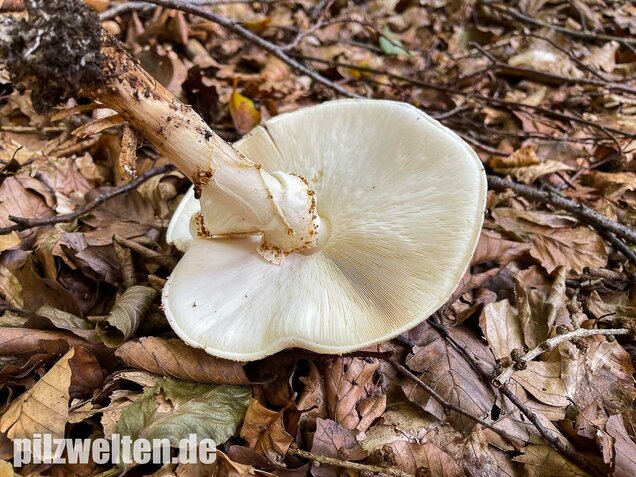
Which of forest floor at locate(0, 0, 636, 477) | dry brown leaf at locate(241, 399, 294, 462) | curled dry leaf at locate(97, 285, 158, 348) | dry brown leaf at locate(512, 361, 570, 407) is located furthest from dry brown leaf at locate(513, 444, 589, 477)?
curled dry leaf at locate(97, 285, 158, 348)

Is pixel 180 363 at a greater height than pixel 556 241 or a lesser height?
greater

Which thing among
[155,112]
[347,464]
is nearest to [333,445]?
[347,464]

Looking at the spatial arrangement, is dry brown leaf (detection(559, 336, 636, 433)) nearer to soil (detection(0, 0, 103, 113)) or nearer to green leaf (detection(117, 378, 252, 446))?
green leaf (detection(117, 378, 252, 446))

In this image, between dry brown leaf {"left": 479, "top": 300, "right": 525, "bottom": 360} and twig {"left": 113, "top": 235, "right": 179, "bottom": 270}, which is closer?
dry brown leaf {"left": 479, "top": 300, "right": 525, "bottom": 360}

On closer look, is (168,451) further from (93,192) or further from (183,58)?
(183,58)

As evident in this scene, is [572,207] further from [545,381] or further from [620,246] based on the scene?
[545,381]
